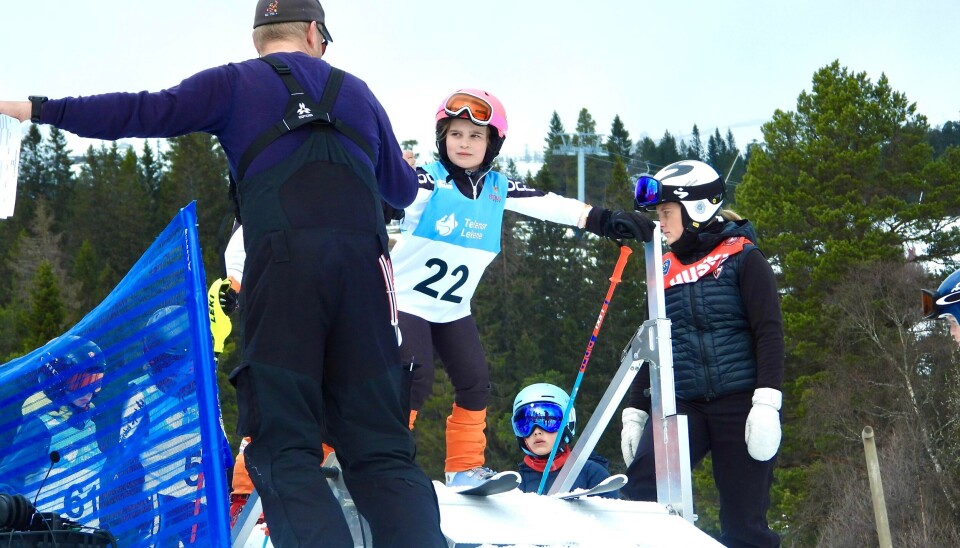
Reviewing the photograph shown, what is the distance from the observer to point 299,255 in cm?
344

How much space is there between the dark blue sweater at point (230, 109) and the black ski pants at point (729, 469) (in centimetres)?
243

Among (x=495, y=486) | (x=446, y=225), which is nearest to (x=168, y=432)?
(x=495, y=486)

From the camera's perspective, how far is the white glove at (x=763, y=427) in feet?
17.6

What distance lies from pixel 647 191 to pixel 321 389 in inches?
106

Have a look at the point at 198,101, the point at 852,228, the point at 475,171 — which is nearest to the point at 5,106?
the point at 198,101

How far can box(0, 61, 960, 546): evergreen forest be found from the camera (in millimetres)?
40594

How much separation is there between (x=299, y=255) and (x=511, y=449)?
4993 centimetres

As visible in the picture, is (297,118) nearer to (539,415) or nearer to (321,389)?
(321,389)

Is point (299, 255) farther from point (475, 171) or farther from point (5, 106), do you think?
point (475, 171)

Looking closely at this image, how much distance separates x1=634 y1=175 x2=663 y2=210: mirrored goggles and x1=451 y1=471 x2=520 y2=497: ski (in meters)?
2.05

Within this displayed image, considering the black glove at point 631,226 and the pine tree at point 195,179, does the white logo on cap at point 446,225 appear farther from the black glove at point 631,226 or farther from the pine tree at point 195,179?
the pine tree at point 195,179

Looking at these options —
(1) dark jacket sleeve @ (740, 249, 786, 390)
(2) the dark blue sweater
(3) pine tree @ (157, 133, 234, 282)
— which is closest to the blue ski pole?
(1) dark jacket sleeve @ (740, 249, 786, 390)

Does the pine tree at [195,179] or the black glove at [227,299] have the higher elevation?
the pine tree at [195,179]

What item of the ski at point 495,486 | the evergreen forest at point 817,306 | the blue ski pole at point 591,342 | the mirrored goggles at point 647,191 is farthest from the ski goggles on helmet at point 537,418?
the evergreen forest at point 817,306
